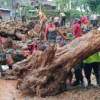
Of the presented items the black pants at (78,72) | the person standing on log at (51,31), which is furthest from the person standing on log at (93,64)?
the person standing on log at (51,31)

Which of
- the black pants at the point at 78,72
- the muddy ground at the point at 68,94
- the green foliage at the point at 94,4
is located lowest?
the muddy ground at the point at 68,94

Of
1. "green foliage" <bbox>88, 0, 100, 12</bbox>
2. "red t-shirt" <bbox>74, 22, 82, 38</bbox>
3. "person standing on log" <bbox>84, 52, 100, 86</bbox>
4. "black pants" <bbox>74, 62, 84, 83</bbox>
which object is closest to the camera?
"person standing on log" <bbox>84, 52, 100, 86</bbox>

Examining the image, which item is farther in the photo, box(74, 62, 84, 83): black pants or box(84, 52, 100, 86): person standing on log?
box(74, 62, 84, 83): black pants

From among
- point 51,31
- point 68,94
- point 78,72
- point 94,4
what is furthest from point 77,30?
point 94,4

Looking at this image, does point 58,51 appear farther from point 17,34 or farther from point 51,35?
point 17,34

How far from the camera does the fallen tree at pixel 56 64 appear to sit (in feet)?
22.6

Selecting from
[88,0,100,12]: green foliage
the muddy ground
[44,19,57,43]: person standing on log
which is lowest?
the muddy ground

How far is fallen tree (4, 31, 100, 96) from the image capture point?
272 inches

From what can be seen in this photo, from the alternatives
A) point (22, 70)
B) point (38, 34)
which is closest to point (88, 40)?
point (22, 70)

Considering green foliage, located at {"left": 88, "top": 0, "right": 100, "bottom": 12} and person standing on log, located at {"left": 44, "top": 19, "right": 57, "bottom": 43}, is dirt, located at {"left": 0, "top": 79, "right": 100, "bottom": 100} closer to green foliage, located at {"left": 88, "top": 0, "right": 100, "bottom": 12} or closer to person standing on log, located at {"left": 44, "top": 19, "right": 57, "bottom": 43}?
person standing on log, located at {"left": 44, "top": 19, "right": 57, "bottom": 43}

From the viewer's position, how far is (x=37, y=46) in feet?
32.7

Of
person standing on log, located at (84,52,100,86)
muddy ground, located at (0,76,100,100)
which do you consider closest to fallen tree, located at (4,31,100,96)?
muddy ground, located at (0,76,100,100)

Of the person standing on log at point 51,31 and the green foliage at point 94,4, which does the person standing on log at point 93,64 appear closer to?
the person standing on log at point 51,31

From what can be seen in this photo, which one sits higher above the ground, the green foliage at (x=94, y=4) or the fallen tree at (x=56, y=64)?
the green foliage at (x=94, y=4)
